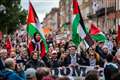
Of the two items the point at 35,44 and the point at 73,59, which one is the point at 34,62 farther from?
the point at 35,44

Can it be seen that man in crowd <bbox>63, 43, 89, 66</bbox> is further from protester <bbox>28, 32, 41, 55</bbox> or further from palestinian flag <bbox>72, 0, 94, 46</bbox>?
palestinian flag <bbox>72, 0, 94, 46</bbox>

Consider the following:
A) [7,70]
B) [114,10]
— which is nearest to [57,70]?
[7,70]

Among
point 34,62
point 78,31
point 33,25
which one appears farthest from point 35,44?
point 34,62

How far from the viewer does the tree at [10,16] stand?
52969mm

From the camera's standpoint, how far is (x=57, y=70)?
14852 mm

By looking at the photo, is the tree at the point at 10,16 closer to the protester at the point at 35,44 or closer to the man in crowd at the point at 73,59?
the protester at the point at 35,44

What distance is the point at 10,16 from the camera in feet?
178

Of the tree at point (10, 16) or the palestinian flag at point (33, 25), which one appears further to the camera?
the tree at point (10, 16)

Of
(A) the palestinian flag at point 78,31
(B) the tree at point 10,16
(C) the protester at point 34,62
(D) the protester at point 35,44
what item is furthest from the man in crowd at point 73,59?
(B) the tree at point 10,16

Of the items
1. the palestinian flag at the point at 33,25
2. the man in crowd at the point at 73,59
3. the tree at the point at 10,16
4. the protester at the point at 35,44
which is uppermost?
the palestinian flag at the point at 33,25

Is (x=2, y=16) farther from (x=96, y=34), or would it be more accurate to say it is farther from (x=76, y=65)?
(x=76, y=65)

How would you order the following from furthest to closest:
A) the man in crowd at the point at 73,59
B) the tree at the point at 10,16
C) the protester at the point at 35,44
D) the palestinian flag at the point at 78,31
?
1. the tree at the point at 10,16
2. the palestinian flag at the point at 78,31
3. the protester at the point at 35,44
4. the man in crowd at the point at 73,59

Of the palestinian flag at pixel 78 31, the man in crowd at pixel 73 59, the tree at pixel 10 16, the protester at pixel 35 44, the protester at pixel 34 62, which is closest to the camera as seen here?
the protester at pixel 34 62

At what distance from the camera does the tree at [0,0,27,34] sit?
52969mm
